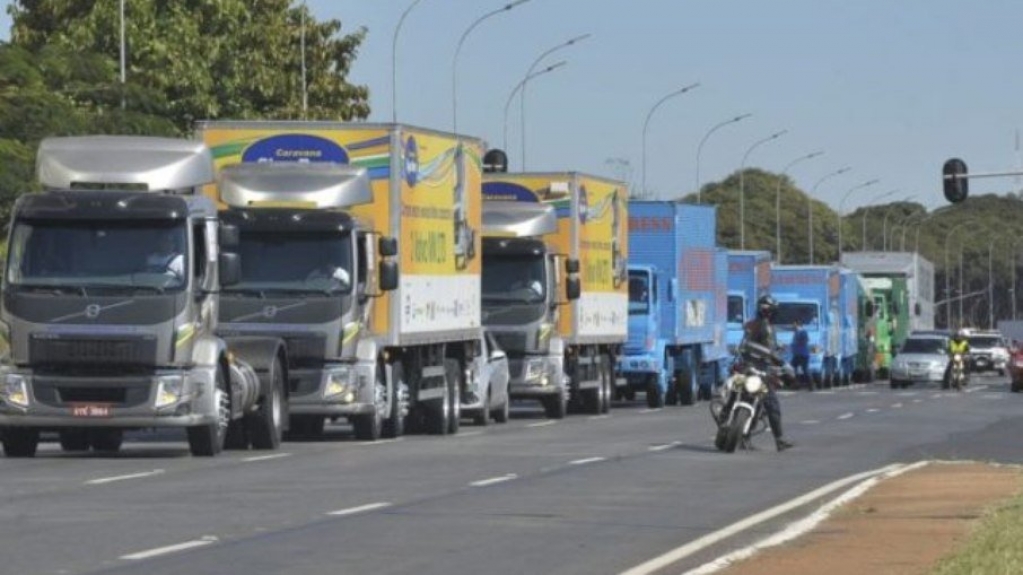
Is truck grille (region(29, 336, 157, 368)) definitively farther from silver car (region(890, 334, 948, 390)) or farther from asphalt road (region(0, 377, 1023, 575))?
silver car (region(890, 334, 948, 390))

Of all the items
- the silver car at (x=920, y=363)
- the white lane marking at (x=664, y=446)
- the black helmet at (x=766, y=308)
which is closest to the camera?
the black helmet at (x=766, y=308)

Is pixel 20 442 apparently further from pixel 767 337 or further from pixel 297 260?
pixel 767 337

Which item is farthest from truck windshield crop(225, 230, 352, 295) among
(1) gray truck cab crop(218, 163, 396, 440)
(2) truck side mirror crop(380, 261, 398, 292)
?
(2) truck side mirror crop(380, 261, 398, 292)

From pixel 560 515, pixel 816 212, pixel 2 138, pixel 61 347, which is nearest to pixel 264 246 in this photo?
pixel 61 347

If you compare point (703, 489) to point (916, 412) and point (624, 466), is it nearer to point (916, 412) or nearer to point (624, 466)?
point (624, 466)

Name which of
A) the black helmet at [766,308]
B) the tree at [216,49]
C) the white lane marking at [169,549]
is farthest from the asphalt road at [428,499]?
the tree at [216,49]

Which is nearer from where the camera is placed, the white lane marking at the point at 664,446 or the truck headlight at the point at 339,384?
the white lane marking at the point at 664,446

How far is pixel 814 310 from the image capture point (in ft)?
243

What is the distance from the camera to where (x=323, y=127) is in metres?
33.4

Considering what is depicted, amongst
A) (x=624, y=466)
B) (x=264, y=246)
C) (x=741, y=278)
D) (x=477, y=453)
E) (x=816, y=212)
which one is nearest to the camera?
(x=624, y=466)

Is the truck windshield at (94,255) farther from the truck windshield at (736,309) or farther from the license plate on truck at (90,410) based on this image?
the truck windshield at (736,309)

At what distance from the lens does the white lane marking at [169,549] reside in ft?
52.8

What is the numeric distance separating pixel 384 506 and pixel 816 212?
559ft

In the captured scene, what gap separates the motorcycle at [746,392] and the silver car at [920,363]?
4611 centimetres
